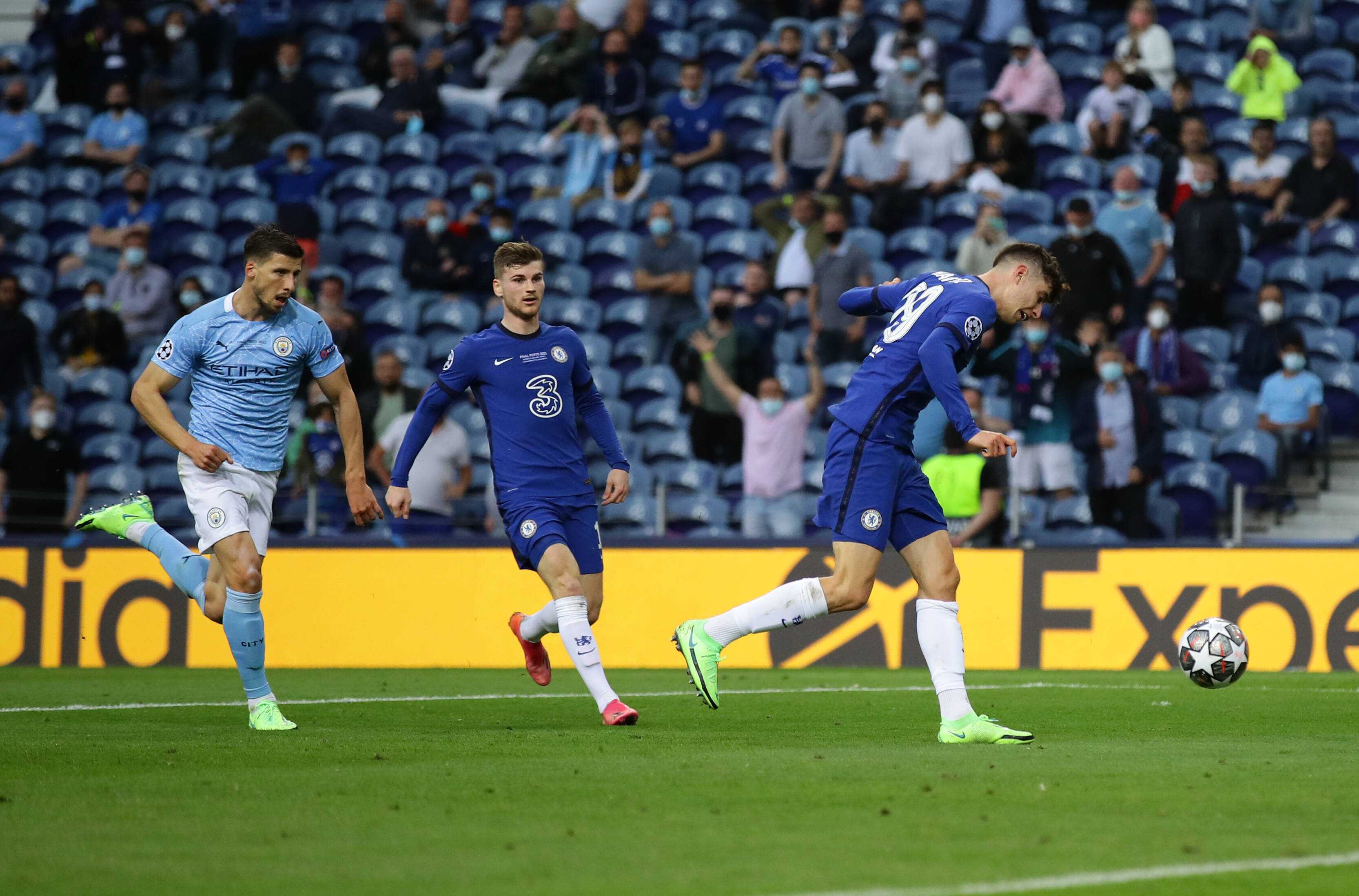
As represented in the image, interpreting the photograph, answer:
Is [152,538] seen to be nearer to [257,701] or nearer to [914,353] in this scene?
[257,701]

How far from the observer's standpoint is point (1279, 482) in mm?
14531

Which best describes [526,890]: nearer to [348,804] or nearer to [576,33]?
[348,804]

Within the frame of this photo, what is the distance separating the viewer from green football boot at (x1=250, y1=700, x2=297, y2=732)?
8148 mm

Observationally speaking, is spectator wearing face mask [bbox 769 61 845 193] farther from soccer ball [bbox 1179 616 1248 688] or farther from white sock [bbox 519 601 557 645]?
white sock [bbox 519 601 557 645]

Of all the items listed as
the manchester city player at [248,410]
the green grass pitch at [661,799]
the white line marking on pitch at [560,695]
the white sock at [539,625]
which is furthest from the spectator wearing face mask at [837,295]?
the manchester city player at [248,410]

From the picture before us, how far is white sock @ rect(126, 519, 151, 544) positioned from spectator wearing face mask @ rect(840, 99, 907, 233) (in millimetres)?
10740

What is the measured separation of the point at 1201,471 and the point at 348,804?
10.5 meters

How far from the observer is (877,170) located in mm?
18516

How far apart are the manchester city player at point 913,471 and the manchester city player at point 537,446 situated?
107cm

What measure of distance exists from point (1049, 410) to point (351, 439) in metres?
8.14

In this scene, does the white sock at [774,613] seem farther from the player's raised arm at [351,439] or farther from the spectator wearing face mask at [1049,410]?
the spectator wearing face mask at [1049,410]

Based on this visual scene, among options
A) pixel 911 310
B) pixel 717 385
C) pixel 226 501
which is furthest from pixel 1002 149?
pixel 226 501

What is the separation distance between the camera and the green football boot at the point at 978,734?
7.41 meters

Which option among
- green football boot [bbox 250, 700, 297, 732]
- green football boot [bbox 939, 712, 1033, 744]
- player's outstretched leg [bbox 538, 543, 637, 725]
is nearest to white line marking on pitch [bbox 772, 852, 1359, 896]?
green football boot [bbox 939, 712, 1033, 744]
